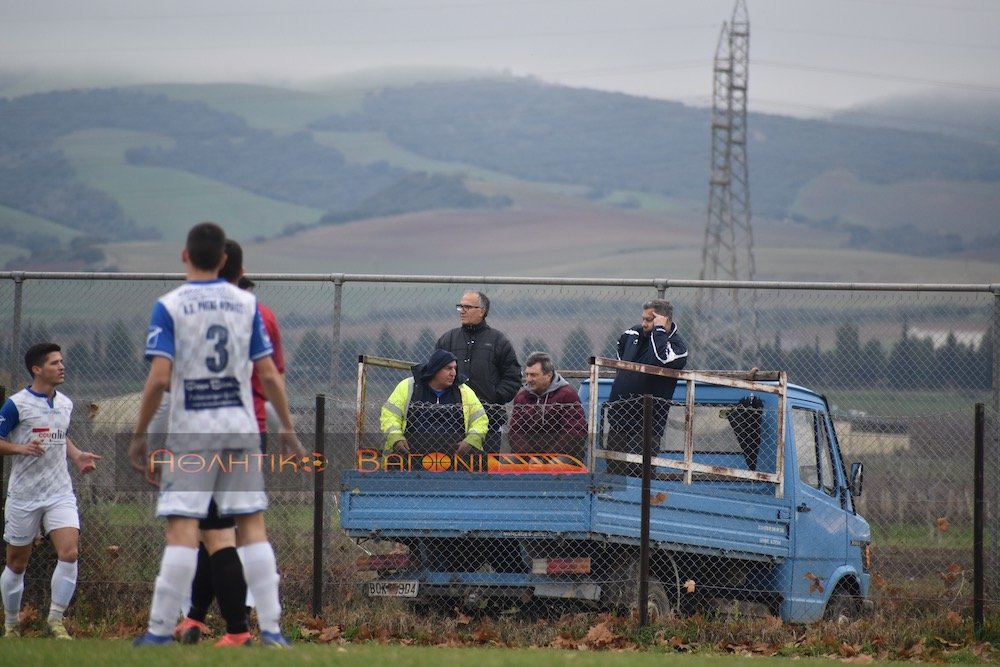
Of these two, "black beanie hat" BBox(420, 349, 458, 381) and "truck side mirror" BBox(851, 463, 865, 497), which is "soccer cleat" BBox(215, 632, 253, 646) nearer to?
"black beanie hat" BBox(420, 349, 458, 381)

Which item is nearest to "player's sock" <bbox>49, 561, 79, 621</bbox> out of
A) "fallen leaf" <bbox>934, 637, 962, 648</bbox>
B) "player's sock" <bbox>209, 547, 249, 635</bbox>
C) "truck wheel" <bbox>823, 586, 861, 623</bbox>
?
"player's sock" <bbox>209, 547, 249, 635</bbox>

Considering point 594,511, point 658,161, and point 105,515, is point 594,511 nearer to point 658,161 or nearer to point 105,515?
point 105,515

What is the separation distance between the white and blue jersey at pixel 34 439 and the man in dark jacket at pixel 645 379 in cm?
409

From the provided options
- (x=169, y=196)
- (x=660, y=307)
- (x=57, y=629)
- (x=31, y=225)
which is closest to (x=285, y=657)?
(x=57, y=629)

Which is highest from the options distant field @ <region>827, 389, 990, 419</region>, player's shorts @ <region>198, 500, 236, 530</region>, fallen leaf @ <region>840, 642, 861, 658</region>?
distant field @ <region>827, 389, 990, 419</region>

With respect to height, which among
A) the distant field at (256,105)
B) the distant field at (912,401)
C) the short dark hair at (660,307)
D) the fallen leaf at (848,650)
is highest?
the distant field at (256,105)

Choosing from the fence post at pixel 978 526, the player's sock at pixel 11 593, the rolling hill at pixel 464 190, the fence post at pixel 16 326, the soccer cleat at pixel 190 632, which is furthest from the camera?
the rolling hill at pixel 464 190

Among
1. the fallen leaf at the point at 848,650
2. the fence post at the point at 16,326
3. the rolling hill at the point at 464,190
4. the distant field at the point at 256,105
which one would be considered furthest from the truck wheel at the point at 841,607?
the distant field at the point at 256,105

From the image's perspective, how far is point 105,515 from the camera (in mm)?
11352

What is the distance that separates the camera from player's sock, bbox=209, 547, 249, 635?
6719 mm

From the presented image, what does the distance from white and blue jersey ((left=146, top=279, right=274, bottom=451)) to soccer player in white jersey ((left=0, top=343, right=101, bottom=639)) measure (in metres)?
3.66

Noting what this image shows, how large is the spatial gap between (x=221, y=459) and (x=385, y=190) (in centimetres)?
15988

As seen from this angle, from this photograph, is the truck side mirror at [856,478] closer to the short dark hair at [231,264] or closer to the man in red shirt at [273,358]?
the man in red shirt at [273,358]

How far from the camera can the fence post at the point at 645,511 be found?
9.50m
